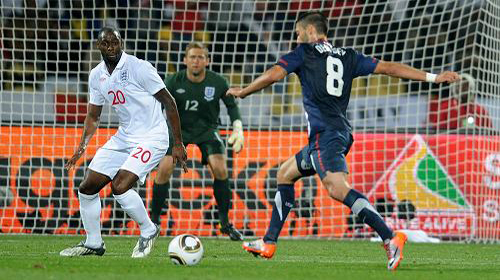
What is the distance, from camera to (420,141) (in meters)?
12.2

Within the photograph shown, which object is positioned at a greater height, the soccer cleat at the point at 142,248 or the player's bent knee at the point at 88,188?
the player's bent knee at the point at 88,188

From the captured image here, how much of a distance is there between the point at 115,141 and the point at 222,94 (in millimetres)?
3075


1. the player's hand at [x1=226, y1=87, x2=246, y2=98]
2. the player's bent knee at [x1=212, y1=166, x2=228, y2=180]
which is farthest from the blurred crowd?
the player's hand at [x1=226, y1=87, x2=246, y2=98]

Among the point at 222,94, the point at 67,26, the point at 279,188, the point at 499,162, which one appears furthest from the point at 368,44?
the point at 279,188

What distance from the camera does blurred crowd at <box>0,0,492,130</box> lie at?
1234 centimetres

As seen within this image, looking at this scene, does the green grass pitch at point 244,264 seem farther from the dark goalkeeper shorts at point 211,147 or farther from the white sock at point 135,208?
the dark goalkeeper shorts at point 211,147

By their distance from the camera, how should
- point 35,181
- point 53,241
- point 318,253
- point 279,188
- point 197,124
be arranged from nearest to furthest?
point 279,188 → point 318,253 → point 53,241 → point 197,124 → point 35,181

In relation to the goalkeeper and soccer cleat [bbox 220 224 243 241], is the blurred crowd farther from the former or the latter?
soccer cleat [bbox 220 224 243 241]

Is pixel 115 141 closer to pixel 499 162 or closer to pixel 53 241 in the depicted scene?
pixel 53 241

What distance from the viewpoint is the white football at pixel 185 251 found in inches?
241

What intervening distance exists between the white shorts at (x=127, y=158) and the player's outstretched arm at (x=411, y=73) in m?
1.78

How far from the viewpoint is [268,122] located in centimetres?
1272

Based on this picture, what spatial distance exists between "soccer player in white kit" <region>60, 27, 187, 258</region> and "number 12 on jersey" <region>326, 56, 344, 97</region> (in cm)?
117

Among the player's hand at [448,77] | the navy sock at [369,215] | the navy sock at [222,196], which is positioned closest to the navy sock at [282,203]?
the navy sock at [369,215]
